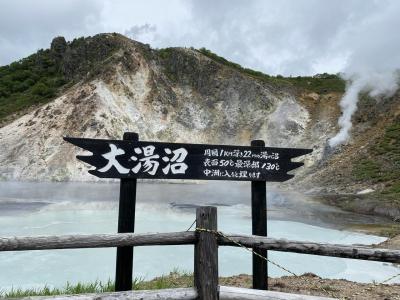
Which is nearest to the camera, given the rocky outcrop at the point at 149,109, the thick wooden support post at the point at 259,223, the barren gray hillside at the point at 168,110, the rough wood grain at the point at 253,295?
the rough wood grain at the point at 253,295

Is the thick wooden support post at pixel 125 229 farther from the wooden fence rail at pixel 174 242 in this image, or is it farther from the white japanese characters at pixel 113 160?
the wooden fence rail at pixel 174 242

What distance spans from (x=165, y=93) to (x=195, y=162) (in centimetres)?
4499

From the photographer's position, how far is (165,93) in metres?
49.7

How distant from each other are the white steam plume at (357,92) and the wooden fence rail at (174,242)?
37.3 m

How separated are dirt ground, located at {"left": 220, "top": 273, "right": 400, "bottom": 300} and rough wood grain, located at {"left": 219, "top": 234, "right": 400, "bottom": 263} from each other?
1983 mm

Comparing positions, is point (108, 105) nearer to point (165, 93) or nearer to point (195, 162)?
point (165, 93)

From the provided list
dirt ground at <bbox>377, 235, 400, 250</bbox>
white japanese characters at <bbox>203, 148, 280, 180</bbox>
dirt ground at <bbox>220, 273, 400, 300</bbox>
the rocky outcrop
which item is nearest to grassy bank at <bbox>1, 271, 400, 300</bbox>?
dirt ground at <bbox>220, 273, 400, 300</bbox>

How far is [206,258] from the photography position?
4.40 meters

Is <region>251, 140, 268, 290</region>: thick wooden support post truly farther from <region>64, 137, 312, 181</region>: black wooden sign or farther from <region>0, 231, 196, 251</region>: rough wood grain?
<region>0, 231, 196, 251</region>: rough wood grain

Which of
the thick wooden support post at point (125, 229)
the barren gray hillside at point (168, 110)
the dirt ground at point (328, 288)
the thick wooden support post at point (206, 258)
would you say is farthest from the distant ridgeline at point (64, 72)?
the thick wooden support post at point (206, 258)

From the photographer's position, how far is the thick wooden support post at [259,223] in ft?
17.3

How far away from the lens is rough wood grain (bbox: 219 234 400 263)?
425 cm

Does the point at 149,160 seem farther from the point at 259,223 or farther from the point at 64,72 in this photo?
the point at 64,72

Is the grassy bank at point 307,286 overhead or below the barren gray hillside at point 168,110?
below
